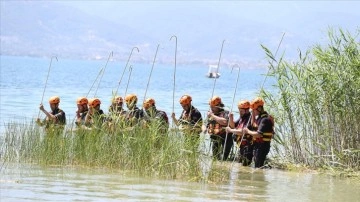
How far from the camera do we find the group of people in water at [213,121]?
53.7ft

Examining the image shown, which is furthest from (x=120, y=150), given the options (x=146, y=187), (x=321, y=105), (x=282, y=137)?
(x=321, y=105)

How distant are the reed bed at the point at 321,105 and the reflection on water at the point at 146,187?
39.0 inches

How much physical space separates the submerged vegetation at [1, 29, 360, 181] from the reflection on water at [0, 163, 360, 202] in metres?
0.31

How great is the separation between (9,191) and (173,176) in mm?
3129

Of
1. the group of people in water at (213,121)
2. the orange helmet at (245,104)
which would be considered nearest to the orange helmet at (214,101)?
the group of people in water at (213,121)

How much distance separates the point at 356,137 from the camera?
17.0 metres

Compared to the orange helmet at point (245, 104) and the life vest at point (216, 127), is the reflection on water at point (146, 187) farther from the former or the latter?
the orange helmet at point (245, 104)

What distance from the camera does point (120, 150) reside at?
1558 centimetres

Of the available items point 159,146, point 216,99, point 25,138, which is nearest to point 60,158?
point 25,138

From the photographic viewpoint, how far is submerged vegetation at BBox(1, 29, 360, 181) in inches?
594

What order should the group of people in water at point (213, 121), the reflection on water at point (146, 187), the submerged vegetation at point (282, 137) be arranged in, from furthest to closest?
the group of people in water at point (213, 121), the submerged vegetation at point (282, 137), the reflection on water at point (146, 187)

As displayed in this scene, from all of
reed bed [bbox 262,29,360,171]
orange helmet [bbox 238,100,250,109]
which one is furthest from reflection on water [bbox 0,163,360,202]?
orange helmet [bbox 238,100,250,109]

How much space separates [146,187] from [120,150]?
157cm

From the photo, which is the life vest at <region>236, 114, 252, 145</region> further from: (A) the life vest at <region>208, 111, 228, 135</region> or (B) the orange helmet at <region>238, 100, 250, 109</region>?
(A) the life vest at <region>208, 111, 228, 135</region>
